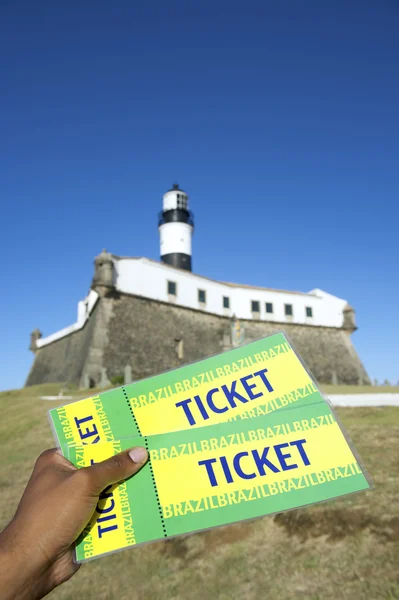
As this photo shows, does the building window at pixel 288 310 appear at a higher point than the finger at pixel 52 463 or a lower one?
higher

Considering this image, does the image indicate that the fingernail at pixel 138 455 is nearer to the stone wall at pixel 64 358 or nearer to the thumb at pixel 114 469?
the thumb at pixel 114 469

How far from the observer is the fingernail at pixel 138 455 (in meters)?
1.58

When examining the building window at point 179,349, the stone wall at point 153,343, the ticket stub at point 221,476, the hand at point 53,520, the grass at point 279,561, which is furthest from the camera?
the building window at point 179,349

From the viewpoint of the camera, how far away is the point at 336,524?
12.9 ft

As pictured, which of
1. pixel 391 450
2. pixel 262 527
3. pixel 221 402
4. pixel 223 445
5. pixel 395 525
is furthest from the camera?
pixel 391 450

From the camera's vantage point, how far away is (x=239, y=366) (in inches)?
69.9

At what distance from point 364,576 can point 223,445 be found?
2490 millimetres

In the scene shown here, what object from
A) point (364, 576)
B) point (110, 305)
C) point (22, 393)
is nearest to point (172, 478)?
point (364, 576)

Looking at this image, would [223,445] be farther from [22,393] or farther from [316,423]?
[22,393]

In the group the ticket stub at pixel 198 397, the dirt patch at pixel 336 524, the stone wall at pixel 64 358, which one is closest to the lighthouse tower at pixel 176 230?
the stone wall at pixel 64 358

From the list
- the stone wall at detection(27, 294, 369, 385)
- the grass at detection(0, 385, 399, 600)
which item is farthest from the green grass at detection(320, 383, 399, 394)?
the grass at detection(0, 385, 399, 600)

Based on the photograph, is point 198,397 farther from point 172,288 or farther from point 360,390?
point 172,288

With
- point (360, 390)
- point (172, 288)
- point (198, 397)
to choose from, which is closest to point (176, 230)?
point (172, 288)

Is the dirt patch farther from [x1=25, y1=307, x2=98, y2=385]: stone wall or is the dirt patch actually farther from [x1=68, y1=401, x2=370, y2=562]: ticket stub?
[x1=25, y1=307, x2=98, y2=385]: stone wall
